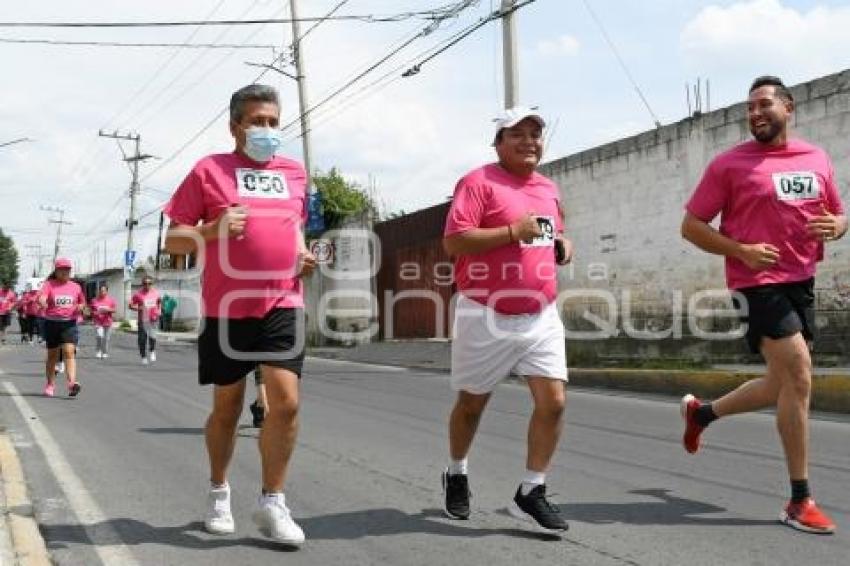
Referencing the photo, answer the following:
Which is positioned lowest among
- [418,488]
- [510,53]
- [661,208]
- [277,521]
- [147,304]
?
[418,488]

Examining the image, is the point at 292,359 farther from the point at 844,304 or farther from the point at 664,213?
the point at 664,213

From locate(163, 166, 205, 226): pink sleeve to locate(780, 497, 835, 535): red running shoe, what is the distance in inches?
112

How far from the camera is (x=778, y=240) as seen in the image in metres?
4.44

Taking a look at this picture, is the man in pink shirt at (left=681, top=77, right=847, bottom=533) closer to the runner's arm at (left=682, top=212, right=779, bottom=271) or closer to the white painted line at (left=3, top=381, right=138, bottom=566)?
the runner's arm at (left=682, top=212, right=779, bottom=271)

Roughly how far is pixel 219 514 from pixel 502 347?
1395 millimetres

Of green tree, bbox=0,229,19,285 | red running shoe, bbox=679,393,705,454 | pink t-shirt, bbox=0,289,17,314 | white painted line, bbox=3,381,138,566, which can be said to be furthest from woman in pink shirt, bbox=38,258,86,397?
green tree, bbox=0,229,19,285

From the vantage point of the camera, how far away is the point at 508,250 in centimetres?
427

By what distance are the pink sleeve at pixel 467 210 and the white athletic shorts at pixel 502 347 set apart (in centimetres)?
35

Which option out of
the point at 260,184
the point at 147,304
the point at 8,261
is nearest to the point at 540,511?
the point at 260,184

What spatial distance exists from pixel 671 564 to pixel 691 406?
1.59m

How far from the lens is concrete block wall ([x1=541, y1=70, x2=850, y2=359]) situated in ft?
39.4

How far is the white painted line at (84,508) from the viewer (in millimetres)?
3969

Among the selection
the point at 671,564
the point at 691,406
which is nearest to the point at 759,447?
the point at 691,406

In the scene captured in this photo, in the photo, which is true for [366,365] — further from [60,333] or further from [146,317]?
[60,333]
